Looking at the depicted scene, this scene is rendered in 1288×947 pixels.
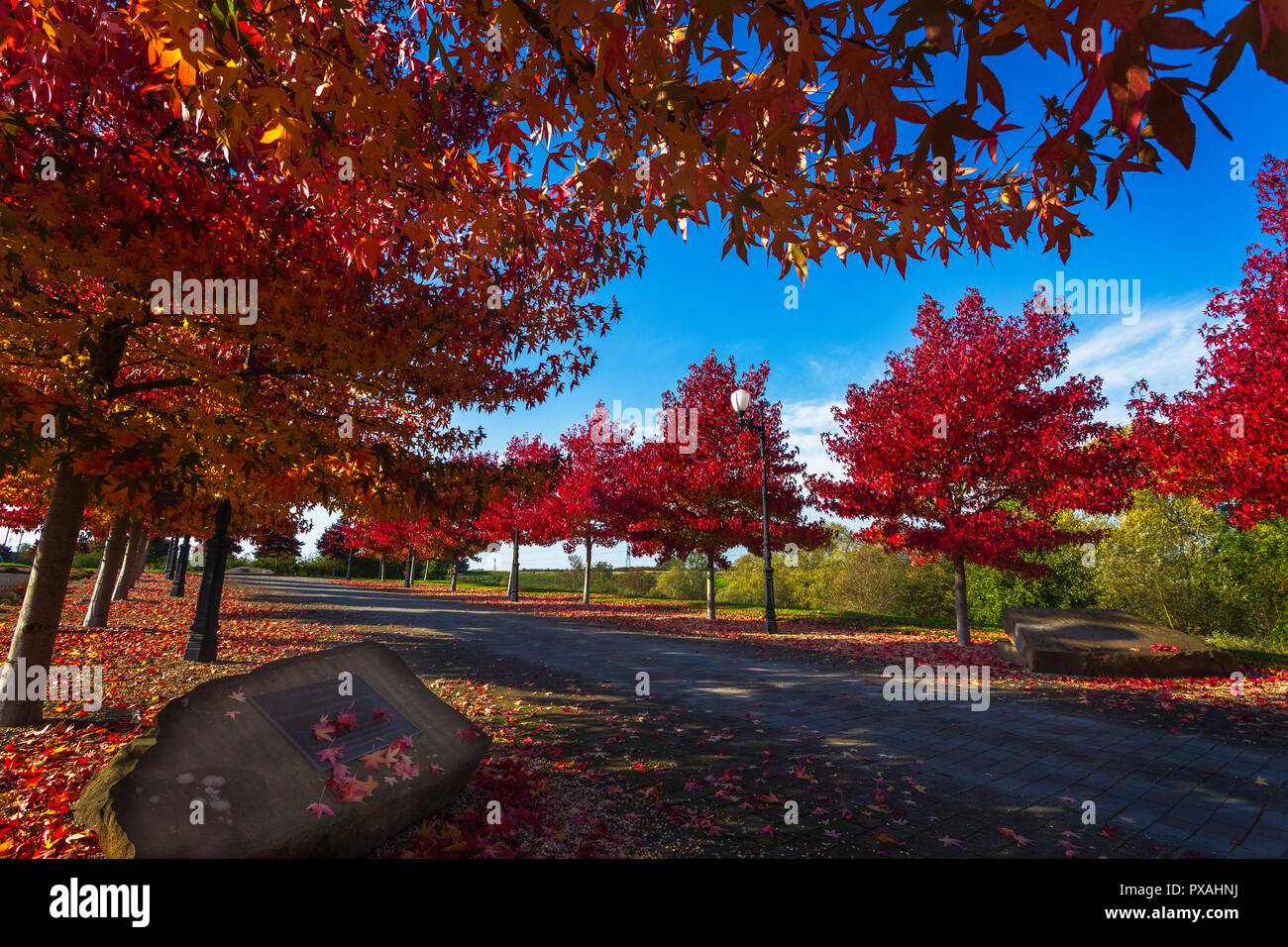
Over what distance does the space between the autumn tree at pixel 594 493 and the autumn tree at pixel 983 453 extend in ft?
26.9

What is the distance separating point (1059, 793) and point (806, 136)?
17.0ft

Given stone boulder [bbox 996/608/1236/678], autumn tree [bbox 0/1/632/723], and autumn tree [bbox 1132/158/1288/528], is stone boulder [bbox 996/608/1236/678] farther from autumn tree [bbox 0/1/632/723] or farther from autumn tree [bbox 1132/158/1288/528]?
autumn tree [bbox 0/1/632/723]

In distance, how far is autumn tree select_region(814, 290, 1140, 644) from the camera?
492 inches

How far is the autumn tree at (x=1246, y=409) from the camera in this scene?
944cm

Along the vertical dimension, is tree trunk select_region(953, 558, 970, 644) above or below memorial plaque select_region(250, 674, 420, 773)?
below

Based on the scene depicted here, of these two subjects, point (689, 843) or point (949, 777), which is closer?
point (689, 843)

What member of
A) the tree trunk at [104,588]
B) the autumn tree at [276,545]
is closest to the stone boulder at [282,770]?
the tree trunk at [104,588]

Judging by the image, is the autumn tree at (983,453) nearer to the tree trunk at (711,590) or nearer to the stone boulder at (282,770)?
the tree trunk at (711,590)

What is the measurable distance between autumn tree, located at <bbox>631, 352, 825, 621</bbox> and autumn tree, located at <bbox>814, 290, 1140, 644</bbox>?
4.16 meters

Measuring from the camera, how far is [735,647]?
12.5 m

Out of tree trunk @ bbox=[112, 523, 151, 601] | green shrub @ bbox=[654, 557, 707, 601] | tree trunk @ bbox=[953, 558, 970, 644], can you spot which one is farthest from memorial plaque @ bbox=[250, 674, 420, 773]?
green shrub @ bbox=[654, 557, 707, 601]

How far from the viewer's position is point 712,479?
18.3m
